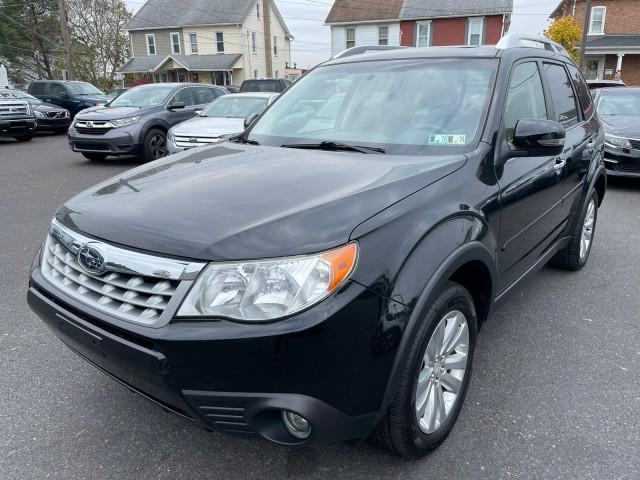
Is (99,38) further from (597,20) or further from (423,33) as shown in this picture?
(597,20)

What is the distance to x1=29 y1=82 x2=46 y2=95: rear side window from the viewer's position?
1827 centimetres

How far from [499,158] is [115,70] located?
44087mm

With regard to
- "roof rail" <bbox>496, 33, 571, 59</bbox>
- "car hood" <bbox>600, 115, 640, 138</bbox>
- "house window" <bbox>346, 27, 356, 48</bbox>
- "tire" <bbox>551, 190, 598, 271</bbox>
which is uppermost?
"house window" <bbox>346, 27, 356, 48</bbox>

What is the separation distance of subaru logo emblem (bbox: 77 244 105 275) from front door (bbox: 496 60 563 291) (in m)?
1.87

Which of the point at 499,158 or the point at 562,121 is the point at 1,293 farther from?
the point at 562,121

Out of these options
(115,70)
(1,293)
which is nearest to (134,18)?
(115,70)

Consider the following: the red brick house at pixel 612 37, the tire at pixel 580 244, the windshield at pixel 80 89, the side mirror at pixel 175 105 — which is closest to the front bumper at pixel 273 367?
the tire at pixel 580 244

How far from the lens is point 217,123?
9234mm

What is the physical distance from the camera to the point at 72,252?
2.07m

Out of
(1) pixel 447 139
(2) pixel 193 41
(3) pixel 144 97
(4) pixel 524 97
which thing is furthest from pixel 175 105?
(2) pixel 193 41

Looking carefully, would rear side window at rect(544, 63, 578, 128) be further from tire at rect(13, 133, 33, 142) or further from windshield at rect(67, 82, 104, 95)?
windshield at rect(67, 82, 104, 95)

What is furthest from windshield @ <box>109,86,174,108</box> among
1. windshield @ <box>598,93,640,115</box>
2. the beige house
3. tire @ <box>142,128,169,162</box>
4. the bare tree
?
the bare tree

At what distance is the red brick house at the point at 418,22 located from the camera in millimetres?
32431

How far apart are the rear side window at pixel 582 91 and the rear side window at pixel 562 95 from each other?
7.0 inches
